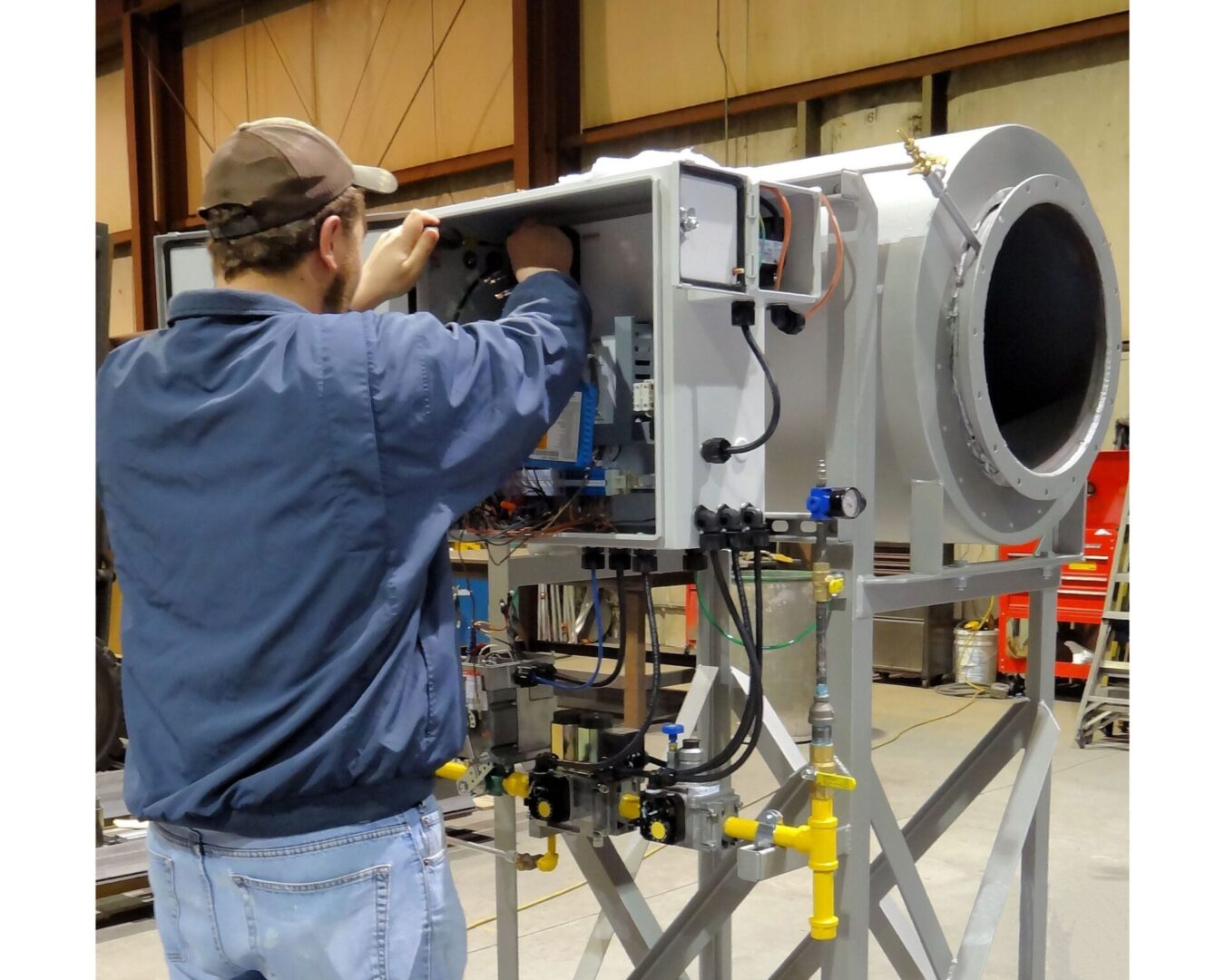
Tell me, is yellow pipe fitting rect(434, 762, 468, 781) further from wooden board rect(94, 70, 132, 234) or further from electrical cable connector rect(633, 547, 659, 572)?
wooden board rect(94, 70, 132, 234)

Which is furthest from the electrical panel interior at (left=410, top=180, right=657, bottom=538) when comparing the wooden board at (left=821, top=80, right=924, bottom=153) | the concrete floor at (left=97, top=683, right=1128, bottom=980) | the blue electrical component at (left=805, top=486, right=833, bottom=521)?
the wooden board at (left=821, top=80, right=924, bottom=153)

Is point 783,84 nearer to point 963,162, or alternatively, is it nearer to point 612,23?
point 612,23

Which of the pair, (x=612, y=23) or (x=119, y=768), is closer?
(x=119, y=768)

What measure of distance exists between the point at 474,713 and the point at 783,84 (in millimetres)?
5878

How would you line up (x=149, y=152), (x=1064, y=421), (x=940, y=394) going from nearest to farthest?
1. (x=940, y=394)
2. (x=1064, y=421)
3. (x=149, y=152)

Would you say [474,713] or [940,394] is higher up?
[940,394]

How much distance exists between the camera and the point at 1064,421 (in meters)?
2.23

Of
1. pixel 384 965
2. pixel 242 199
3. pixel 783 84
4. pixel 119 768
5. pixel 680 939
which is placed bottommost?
pixel 119 768

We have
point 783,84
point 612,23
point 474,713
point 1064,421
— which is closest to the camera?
point 474,713

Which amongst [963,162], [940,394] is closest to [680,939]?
[940,394]

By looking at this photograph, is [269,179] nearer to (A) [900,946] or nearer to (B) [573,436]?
(B) [573,436]

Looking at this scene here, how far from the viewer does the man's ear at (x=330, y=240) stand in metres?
1.41

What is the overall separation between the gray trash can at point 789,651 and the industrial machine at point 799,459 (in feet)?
9.03

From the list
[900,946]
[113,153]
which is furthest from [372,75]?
[900,946]
